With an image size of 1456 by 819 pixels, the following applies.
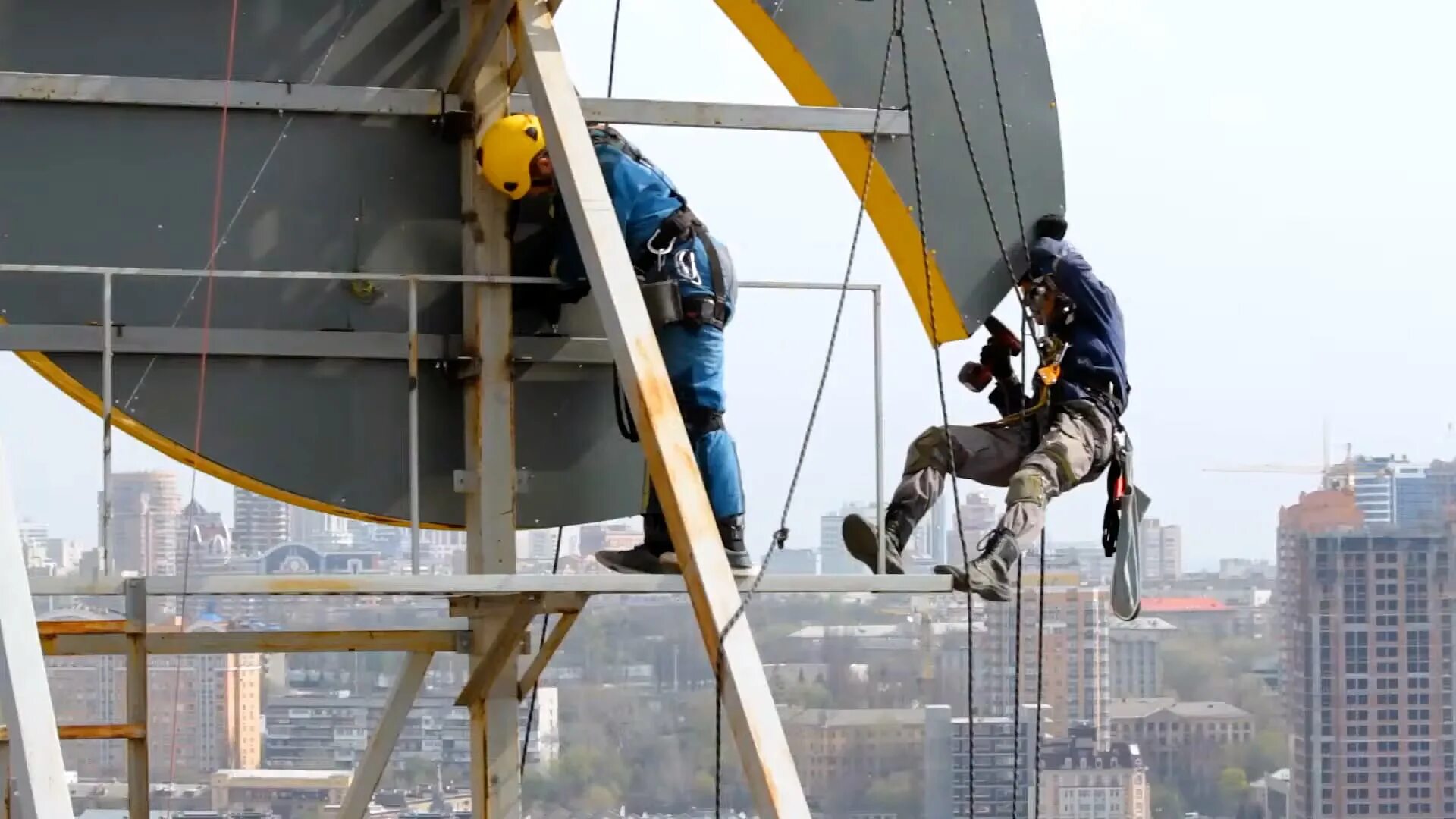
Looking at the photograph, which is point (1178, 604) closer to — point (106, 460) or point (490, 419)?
point (490, 419)

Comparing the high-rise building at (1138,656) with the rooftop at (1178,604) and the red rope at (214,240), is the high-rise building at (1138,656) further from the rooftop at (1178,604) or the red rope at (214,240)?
the red rope at (214,240)

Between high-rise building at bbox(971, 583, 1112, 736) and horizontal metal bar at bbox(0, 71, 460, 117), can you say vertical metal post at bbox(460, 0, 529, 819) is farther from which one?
high-rise building at bbox(971, 583, 1112, 736)

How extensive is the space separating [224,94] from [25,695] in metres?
3.48

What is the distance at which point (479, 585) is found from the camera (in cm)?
639

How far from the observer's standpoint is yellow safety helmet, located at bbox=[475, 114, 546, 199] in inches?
286

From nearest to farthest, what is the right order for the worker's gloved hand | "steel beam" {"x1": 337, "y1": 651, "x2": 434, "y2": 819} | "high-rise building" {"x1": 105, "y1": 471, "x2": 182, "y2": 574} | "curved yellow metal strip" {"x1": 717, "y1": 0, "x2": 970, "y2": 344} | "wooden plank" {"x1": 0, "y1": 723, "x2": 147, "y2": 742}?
1. "wooden plank" {"x1": 0, "y1": 723, "x2": 147, "y2": 742}
2. "curved yellow metal strip" {"x1": 717, "y1": 0, "x2": 970, "y2": 344}
3. the worker's gloved hand
4. "steel beam" {"x1": 337, "y1": 651, "x2": 434, "y2": 819}
5. "high-rise building" {"x1": 105, "y1": 471, "x2": 182, "y2": 574}

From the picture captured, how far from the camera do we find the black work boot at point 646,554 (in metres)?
7.07

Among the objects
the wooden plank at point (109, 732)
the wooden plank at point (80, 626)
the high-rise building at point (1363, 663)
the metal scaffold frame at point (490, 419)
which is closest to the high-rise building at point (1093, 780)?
the high-rise building at point (1363, 663)

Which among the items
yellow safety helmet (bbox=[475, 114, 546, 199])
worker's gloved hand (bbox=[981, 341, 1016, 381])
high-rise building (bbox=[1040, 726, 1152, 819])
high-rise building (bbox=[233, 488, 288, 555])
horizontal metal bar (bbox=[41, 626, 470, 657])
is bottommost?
high-rise building (bbox=[1040, 726, 1152, 819])

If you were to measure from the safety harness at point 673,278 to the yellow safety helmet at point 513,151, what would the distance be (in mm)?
246

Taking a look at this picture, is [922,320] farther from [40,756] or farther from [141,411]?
[40,756]

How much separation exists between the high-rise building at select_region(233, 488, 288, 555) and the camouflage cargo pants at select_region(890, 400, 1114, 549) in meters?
5.48

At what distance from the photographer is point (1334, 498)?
5566cm

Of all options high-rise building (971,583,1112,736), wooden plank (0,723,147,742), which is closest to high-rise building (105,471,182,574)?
wooden plank (0,723,147,742)
